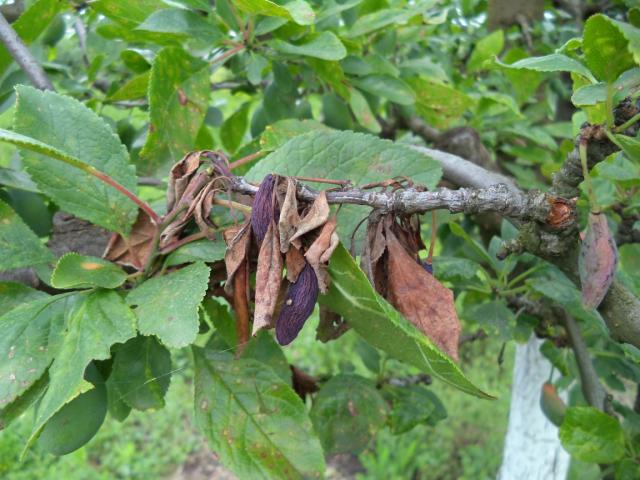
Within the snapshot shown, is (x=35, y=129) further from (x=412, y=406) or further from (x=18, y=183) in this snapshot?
(x=412, y=406)

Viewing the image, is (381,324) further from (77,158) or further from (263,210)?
(77,158)

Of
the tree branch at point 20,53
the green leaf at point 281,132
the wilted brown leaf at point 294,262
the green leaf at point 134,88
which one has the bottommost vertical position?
the green leaf at point 281,132

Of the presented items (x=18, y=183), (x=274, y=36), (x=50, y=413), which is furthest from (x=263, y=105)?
(x=50, y=413)

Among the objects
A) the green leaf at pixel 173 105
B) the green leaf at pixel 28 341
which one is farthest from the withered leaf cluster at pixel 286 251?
the green leaf at pixel 173 105

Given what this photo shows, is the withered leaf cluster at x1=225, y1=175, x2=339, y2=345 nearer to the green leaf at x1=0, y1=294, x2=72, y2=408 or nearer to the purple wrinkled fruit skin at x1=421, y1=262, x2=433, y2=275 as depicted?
the purple wrinkled fruit skin at x1=421, y1=262, x2=433, y2=275

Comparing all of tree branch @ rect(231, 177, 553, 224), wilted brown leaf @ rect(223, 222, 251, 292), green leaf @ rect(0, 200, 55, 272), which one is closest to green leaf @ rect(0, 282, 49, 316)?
green leaf @ rect(0, 200, 55, 272)

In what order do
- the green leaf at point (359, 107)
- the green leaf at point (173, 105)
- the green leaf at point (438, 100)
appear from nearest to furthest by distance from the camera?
the green leaf at point (173, 105)
the green leaf at point (359, 107)
the green leaf at point (438, 100)

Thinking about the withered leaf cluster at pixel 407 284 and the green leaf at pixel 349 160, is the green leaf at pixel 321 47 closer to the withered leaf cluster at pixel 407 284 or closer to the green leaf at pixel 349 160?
the green leaf at pixel 349 160
